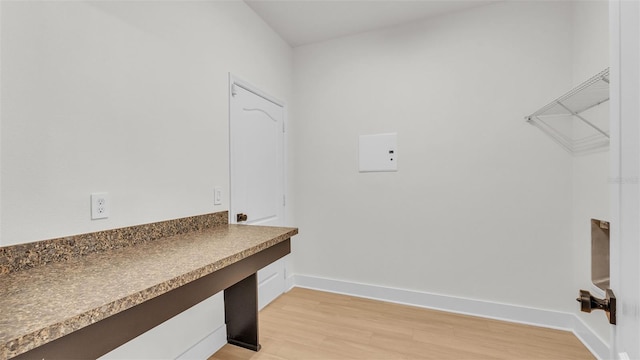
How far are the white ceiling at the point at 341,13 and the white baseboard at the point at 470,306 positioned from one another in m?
2.53

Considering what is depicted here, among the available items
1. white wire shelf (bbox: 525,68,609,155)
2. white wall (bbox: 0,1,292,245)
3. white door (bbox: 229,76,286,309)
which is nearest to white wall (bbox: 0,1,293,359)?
white wall (bbox: 0,1,292,245)

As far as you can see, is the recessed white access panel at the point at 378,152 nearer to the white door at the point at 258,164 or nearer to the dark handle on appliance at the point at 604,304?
the white door at the point at 258,164

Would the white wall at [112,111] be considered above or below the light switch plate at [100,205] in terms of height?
above

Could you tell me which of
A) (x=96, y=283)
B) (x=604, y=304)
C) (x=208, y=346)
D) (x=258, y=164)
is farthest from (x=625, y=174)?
(x=258, y=164)

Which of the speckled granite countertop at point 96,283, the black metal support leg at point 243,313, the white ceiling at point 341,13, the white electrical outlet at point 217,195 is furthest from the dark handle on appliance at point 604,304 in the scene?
the white ceiling at point 341,13

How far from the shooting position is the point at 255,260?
1396 millimetres

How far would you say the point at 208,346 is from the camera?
183cm

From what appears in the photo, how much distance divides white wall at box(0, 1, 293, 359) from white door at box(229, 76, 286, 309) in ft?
0.45

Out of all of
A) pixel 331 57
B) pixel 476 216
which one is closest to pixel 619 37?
pixel 476 216

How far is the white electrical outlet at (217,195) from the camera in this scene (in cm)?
196

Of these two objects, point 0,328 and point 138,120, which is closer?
point 0,328

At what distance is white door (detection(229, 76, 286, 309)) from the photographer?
7.16 feet

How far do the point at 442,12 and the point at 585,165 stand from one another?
167 centimetres

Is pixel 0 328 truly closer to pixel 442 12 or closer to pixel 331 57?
pixel 331 57
